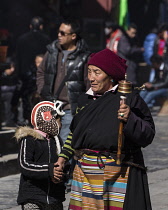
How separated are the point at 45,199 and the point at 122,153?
906 mm

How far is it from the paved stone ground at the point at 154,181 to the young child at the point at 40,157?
1.92 metres

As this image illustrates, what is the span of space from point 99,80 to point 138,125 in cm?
45

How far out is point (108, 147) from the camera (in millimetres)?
4582

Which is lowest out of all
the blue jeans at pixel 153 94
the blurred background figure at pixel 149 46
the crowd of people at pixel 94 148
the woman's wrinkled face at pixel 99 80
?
the blue jeans at pixel 153 94

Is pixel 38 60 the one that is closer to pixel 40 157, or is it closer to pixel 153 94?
pixel 153 94

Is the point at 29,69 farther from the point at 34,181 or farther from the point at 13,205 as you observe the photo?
the point at 34,181

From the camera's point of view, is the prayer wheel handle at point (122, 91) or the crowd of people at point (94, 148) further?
the crowd of people at point (94, 148)

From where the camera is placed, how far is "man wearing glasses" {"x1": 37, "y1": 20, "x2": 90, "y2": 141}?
7961 mm

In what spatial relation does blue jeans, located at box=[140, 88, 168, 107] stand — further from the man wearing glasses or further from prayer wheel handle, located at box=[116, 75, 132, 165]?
prayer wheel handle, located at box=[116, 75, 132, 165]

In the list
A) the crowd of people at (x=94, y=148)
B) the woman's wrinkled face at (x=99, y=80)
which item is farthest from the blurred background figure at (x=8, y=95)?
the woman's wrinkled face at (x=99, y=80)

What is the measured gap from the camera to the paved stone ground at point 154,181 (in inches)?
292

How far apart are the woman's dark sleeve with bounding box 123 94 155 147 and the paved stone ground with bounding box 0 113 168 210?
261 cm

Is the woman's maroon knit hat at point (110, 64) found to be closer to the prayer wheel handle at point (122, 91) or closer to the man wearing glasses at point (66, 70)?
the prayer wheel handle at point (122, 91)

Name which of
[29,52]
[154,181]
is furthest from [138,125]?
[29,52]
